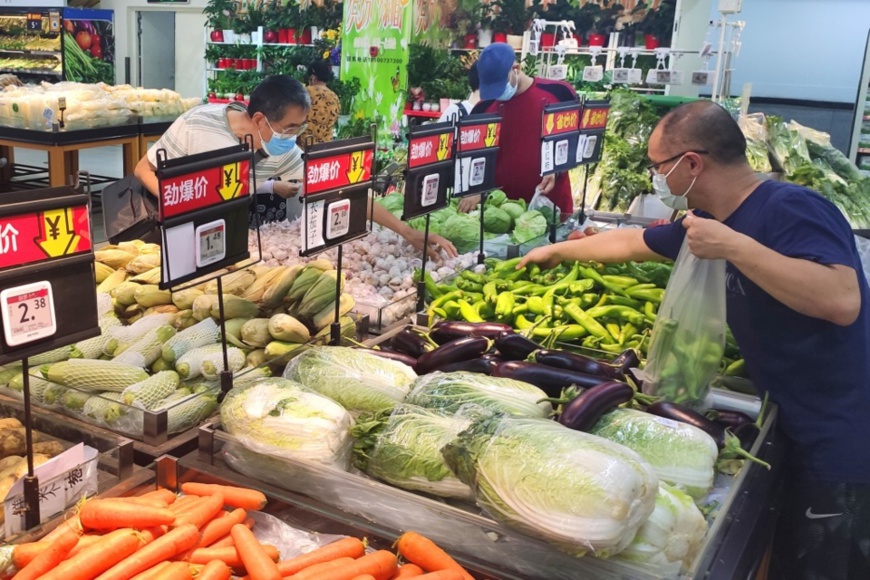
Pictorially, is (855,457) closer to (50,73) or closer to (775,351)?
(775,351)

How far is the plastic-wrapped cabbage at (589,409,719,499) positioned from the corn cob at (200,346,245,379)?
109cm

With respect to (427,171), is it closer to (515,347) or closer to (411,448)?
(515,347)

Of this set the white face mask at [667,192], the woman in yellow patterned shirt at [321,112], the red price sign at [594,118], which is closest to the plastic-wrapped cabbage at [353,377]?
the white face mask at [667,192]

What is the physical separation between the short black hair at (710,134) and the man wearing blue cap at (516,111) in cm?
266

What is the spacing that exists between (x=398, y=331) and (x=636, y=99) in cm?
542

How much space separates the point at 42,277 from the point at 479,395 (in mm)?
1047

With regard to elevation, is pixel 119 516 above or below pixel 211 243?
below

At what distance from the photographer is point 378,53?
10836mm

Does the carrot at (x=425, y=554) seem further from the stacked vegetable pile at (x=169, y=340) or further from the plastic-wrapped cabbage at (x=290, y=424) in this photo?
the stacked vegetable pile at (x=169, y=340)

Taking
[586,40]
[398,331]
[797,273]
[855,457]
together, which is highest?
[586,40]

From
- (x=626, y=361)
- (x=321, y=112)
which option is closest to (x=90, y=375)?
(x=626, y=361)

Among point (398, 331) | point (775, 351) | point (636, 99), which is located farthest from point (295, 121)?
point (636, 99)

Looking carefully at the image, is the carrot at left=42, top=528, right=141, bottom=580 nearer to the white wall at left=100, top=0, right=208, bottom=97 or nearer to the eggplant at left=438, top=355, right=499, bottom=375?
the eggplant at left=438, top=355, right=499, bottom=375

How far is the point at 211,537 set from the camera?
5.46ft
